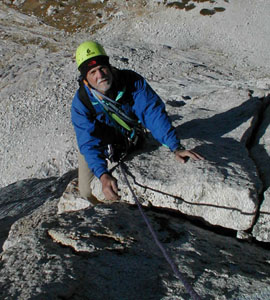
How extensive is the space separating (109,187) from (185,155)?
124 centimetres

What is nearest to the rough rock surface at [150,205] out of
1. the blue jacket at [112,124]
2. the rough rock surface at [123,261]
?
the rough rock surface at [123,261]

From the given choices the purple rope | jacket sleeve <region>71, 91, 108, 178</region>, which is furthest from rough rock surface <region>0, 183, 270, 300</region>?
jacket sleeve <region>71, 91, 108, 178</region>

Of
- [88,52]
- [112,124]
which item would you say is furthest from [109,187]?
[88,52]

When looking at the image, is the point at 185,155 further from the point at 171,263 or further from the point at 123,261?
the point at 171,263

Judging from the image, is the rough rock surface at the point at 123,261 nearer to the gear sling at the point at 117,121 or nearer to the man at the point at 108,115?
the man at the point at 108,115

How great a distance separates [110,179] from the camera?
548 cm

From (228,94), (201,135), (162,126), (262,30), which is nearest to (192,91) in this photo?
(228,94)

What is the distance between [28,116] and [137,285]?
1222 cm

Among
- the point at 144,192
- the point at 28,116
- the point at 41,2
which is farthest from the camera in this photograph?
the point at 41,2

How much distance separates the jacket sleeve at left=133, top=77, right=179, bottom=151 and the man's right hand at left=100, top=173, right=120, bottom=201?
108cm

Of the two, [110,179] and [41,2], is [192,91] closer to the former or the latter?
[110,179]

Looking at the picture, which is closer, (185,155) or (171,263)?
(171,263)

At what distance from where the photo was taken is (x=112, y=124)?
19.9 ft

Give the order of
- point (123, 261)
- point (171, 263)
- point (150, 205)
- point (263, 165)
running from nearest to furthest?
point (171, 263) → point (123, 261) → point (150, 205) → point (263, 165)
